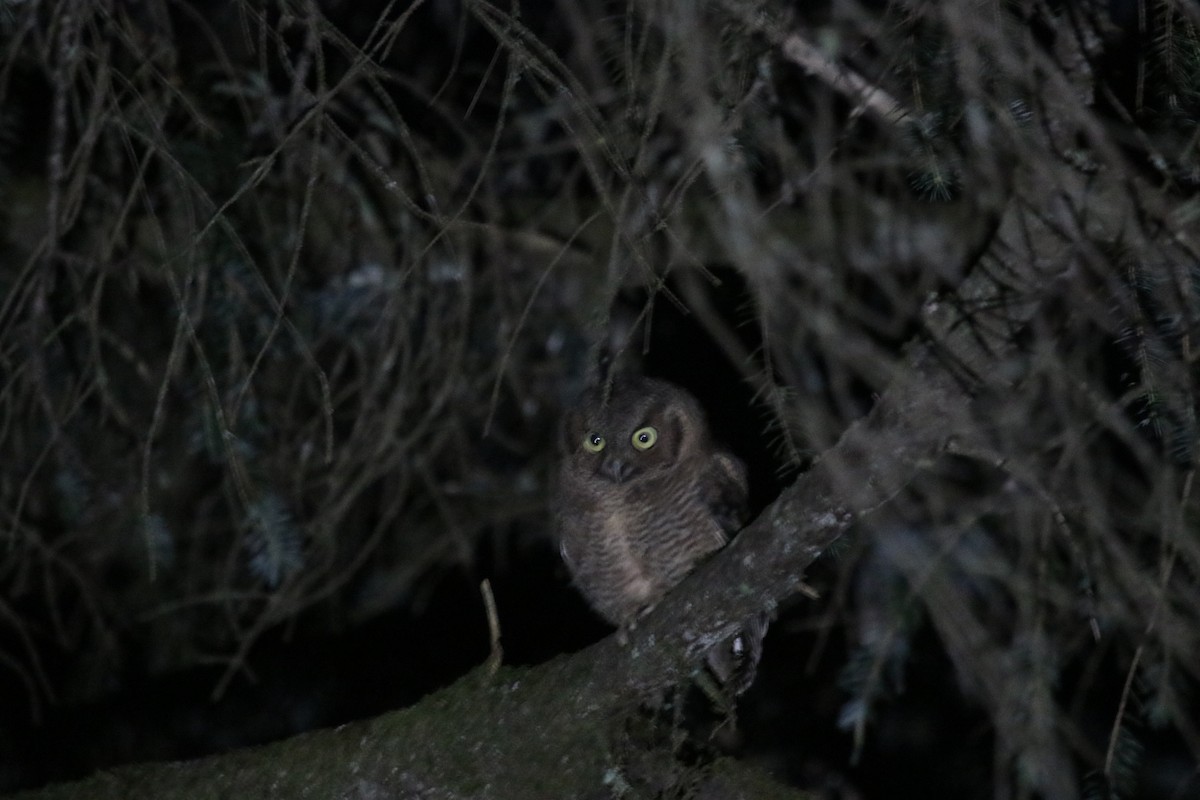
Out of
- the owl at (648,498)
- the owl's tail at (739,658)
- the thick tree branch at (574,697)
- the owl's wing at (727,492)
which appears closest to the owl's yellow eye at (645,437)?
the owl at (648,498)

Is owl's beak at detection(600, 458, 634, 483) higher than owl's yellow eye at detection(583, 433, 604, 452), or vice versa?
owl's yellow eye at detection(583, 433, 604, 452)

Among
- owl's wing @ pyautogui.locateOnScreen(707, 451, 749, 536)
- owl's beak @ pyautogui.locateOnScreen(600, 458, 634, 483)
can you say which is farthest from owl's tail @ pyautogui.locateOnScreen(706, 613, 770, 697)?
owl's beak @ pyautogui.locateOnScreen(600, 458, 634, 483)

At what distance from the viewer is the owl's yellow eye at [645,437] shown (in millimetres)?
3088

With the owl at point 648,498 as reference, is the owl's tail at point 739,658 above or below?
below

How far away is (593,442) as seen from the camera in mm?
3141

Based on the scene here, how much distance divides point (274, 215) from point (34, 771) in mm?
2359

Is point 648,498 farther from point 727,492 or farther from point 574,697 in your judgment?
point 574,697

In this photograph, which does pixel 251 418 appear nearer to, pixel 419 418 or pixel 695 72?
pixel 419 418

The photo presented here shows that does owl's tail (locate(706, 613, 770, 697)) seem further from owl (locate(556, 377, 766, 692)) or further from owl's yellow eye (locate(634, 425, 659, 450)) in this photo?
owl's yellow eye (locate(634, 425, 659, 450))

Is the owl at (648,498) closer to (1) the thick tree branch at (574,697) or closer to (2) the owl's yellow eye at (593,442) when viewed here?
(2) the owl's yellow eye at (593,442)

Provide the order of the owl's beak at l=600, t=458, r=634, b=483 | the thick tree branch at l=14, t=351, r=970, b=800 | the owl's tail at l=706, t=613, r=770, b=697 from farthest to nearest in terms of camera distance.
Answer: the owl's beak at l=600, t=458, r=634, b=483 < the owl's tail at l=706, t=613, r=770, b=697 < the thick tree branch at l=14, t=351, r=970, b=800

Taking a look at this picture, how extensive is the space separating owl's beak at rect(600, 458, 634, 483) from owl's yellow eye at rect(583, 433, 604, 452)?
60 mm

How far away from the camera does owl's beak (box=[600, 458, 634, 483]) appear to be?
3064 millimetres

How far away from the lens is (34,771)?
15.0ft
